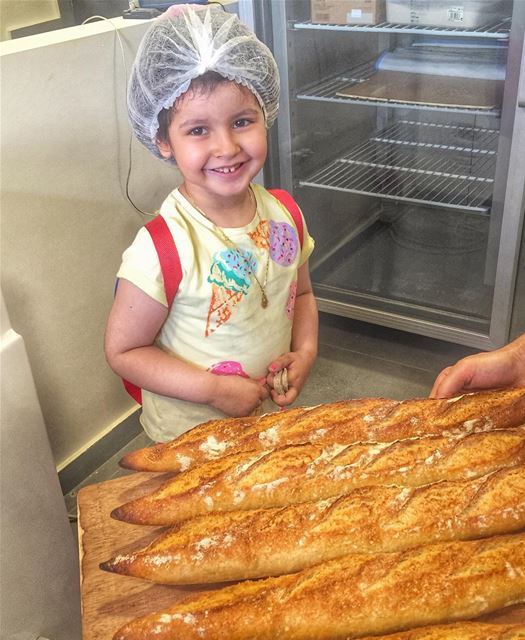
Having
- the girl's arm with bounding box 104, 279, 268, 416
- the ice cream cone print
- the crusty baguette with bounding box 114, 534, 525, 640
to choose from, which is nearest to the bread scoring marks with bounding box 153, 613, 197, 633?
the crusty baguette with bounding box 114, 534, 525, 640

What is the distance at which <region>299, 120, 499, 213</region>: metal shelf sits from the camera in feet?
8.02

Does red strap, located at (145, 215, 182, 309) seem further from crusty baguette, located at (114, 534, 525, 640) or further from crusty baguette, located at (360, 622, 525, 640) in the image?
crusty baguette, located at (360, 622, 525, 640)

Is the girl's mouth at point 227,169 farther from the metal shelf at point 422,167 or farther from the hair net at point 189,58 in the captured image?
the metal shelf at point 422,167

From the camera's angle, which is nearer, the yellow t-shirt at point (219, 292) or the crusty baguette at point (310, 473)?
the crusty baguette at point (310, 473)

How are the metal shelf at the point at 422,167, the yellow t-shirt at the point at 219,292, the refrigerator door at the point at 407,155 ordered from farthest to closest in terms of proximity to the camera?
the metal shelf at the point at 422,167
the refrigerator door at the point at 407,155
the yellow t-shirt at the point at 219,292

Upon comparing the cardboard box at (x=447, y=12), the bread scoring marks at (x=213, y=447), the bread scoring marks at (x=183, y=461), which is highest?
the cardboard box at (x=447, y=12)

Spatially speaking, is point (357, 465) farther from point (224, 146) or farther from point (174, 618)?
point (224, 146)

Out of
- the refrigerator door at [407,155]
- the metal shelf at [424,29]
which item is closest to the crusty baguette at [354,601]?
the refrigerator door at [407,155]

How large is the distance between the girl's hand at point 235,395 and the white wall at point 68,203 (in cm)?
82

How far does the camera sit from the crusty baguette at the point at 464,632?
654mm

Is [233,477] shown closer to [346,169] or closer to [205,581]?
[205,581]

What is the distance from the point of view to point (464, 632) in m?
0.66

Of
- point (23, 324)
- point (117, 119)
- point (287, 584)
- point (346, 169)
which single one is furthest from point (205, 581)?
point (346, 169)

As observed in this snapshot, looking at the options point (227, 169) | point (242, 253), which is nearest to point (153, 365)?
point (242, 253)
